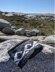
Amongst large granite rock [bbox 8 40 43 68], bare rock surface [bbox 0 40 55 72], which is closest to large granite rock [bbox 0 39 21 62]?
bare rock surface [bbox 0 40 55 72]

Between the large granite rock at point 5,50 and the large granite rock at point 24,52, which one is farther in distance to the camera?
the large granite rock at point 5,50

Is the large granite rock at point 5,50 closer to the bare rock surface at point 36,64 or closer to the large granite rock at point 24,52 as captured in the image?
the bare rock surface at point 36,64

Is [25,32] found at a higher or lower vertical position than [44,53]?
lower

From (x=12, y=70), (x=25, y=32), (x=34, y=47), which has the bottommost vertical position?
(x=25, y=32)

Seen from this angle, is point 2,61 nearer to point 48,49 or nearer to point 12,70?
point 12,70

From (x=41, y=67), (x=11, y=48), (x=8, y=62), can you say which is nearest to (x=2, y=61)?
(x=8, y=62)

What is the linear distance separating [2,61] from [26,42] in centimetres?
93

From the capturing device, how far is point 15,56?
20.3 ft

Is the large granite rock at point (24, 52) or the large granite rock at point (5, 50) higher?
the large granite rock at point (24, 52)

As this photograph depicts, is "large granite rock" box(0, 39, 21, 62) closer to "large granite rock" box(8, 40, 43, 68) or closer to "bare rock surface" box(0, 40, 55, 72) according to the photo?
"bare rock surface" box(0, 40, 55, 72)

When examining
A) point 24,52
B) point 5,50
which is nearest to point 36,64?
point 24,52

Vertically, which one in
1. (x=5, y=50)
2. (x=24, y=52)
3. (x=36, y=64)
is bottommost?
(x=36, y=64)

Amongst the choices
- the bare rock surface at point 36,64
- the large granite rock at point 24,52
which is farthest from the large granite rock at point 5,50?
the large granite rock at point 24,52

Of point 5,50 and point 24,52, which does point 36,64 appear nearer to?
point 24,52
